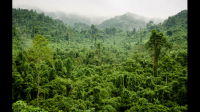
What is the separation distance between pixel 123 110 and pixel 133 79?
184 inches

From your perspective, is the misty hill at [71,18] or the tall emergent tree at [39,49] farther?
the misty hill at [71,18]

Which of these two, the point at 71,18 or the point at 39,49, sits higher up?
the point at 71,18

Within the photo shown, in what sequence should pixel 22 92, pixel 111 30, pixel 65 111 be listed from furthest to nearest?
pixel 111 30
pixel 22 92
pixel 65 111

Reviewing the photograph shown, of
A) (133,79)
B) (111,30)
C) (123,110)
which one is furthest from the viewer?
(111,30)

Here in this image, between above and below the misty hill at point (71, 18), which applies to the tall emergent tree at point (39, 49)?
below

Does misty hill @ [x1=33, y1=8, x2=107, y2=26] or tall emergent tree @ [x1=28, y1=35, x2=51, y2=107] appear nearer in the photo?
tall emergent tree @ [x1=28, y1=35, x2=51, y2=107]

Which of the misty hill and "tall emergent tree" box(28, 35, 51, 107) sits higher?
the misty hill

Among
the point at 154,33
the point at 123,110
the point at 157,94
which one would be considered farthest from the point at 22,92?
the point at 154,33

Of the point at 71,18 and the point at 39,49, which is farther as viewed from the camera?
the point at 71,18
